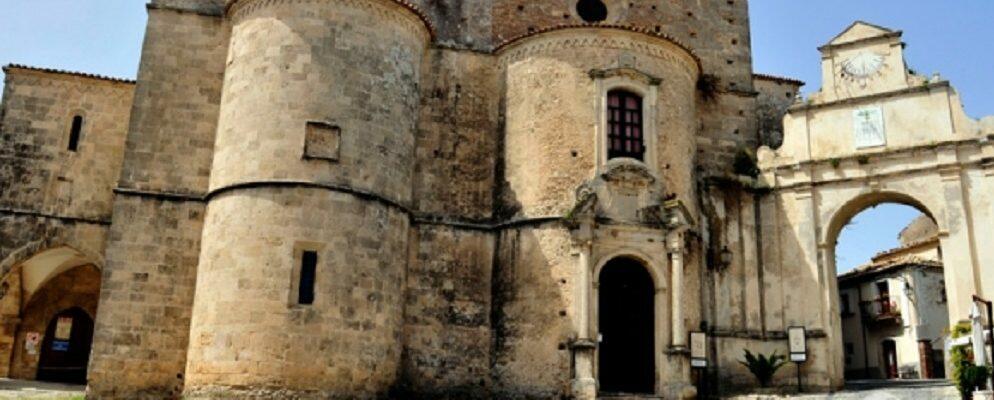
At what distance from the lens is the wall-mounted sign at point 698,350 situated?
19344 millimetres

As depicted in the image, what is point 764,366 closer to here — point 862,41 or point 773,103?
point 773,103

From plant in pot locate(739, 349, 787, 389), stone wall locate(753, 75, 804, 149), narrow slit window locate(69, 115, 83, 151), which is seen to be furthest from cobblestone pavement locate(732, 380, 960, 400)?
narrow slit window locate(69, 115, 83, 151)

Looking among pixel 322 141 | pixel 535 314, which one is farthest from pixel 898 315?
pixel 322 141

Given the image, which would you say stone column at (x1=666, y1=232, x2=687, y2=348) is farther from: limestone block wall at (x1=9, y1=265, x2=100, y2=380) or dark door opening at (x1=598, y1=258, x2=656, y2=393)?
limestone block wall at (x1=9, y1=265, x2=100, y2=380)

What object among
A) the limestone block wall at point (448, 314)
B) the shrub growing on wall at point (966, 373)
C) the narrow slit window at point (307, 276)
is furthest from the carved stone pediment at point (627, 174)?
the shrub growing on wall at point (966, 373)

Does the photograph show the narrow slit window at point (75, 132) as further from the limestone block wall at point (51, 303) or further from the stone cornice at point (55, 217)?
the limestone block wall at point (51, 303)

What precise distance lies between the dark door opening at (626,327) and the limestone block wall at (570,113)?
2.09 meters

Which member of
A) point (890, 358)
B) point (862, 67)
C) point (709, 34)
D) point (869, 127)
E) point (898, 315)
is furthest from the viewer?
point (890, 358)

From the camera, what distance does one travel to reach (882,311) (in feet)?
119

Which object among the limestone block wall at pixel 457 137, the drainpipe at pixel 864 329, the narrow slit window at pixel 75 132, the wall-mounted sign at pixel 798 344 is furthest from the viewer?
the drainpipe at pixel 864 329

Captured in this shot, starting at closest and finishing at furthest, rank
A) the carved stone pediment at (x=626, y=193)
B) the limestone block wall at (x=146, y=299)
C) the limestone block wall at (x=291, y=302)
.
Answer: the limestone block wall at (x=291, y=302) → the limestone block wall at (x=146, y=299) → the carved stone pediment at (x=626, y=193)

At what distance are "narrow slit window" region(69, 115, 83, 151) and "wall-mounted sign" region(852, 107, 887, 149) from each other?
19210 millimetres

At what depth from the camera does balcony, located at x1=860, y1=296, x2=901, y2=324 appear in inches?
1395

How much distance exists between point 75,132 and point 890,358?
32004 mm
